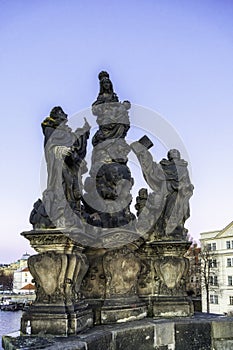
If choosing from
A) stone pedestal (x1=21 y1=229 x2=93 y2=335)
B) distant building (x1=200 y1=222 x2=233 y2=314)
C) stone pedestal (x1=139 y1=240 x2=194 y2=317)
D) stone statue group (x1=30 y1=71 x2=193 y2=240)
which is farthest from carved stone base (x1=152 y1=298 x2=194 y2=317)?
distant building (x1=200 y1=222 x2=233 y2=314)

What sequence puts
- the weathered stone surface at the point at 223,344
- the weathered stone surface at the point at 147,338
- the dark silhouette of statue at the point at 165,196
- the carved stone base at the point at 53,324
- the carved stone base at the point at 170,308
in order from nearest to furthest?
the weathered stone surface at the point at 147,338
the carved stone base at the point at 53,324
the weathered stone surface at the point at 223,344
the carved stone base at the point at 170,308
the dark silhouette of statue at the point at 165,196

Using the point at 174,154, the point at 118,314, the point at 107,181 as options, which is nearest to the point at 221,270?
the point at 174,154

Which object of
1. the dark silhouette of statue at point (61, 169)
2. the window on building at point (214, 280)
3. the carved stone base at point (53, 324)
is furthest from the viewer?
the window on building at point (214, 280)

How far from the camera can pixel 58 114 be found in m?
5.42

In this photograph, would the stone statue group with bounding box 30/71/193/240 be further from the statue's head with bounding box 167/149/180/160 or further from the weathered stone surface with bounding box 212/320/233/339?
the weathered stone surface with bounding box 212/320/233/339

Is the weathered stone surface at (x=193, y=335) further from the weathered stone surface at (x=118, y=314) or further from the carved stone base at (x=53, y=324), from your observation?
the carved stone base at (x=53, y=324)

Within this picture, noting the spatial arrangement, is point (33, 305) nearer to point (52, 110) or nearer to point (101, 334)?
point (101, 334)

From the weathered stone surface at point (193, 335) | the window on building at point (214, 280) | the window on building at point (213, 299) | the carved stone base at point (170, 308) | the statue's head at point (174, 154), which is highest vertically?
the statue's head at point (174, 154)

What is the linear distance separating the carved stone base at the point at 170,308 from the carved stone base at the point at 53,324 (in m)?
1.91

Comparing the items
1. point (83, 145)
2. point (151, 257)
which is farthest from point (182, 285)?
point (83, 145)

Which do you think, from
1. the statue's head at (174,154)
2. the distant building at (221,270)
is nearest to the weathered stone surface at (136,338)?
the statue's head at (174,154)

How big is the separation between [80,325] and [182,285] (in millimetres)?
2292

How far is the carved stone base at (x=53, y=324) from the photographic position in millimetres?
4484

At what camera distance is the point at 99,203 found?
614 centimetres
